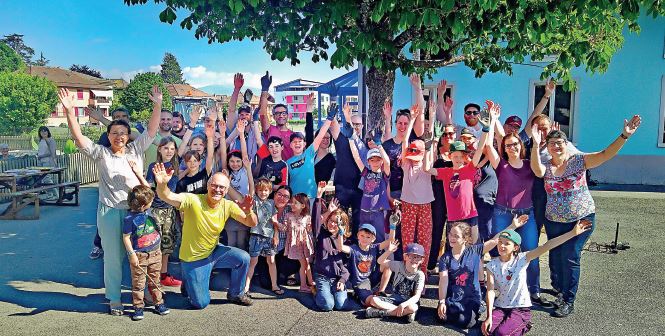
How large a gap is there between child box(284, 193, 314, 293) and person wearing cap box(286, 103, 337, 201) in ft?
1.06

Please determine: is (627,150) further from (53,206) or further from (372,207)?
(53,206)

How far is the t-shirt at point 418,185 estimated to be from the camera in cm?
568

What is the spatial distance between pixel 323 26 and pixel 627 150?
1260 cm

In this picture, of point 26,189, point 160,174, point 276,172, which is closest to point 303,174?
point 276,172

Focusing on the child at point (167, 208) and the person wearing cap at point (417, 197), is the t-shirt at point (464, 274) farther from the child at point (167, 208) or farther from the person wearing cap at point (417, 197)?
the child at point (167, 208)

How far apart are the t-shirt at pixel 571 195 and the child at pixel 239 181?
3.30 meters

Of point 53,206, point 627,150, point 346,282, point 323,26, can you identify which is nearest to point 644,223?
point 627,150

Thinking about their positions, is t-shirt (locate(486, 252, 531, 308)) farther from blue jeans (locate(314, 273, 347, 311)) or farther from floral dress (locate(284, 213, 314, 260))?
floral dress (locate(284, 213, 314, 260))

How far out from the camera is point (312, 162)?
632 centimetres

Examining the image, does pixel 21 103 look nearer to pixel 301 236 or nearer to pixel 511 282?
pixel 301 236

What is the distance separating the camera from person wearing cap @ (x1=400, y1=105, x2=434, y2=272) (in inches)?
224

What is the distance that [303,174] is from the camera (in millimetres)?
6219

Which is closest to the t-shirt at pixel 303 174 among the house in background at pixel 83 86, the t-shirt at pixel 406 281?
the t-shirt at pixel 406 281

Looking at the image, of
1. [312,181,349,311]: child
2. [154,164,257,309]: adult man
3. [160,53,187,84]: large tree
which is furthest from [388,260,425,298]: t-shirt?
[160,53,187,84]: large tree
